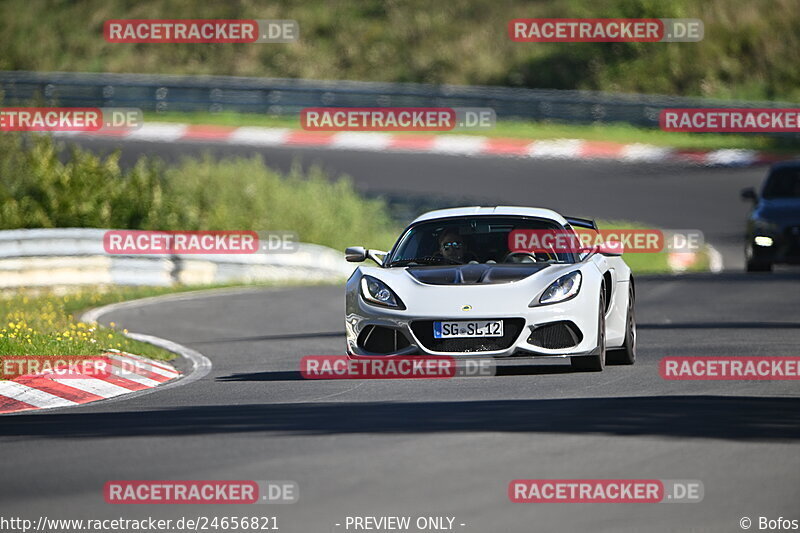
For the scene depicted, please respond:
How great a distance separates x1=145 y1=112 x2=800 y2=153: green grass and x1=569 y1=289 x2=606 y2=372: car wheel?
80.3 feet

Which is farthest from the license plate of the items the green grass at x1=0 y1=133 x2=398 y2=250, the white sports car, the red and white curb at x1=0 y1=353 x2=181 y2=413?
the green grass at x1=0 y1=133 x2=398 y2=250

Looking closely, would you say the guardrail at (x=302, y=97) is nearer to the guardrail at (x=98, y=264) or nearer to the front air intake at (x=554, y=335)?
the guardrail at (x=98, y=264)

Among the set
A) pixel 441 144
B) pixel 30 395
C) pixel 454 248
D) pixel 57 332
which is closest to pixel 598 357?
pixel 454 248

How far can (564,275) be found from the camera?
11.6 m

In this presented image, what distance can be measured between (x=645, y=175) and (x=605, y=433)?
2562cm

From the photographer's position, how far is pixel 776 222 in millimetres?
21531

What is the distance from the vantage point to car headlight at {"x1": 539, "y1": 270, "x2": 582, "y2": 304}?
11.4 meters

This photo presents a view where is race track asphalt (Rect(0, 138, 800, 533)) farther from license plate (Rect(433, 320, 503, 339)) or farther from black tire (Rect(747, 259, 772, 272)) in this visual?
black tire (Rect(747, 259, 772, 272))

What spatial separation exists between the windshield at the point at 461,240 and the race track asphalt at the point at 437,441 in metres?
0.94

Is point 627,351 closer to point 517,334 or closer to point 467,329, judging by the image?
point 517,334

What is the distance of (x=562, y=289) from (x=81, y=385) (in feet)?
12.2

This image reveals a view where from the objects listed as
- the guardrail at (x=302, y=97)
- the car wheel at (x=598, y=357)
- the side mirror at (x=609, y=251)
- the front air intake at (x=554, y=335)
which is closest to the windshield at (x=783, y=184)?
the side mirror at (x=609, y=251)

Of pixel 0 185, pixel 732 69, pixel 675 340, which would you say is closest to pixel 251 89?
pixel 732 69

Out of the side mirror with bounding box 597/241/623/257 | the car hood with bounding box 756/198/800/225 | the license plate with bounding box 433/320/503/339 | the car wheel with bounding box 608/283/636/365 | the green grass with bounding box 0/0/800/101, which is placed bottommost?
the car wheel with bounding box 608/283/636/365
